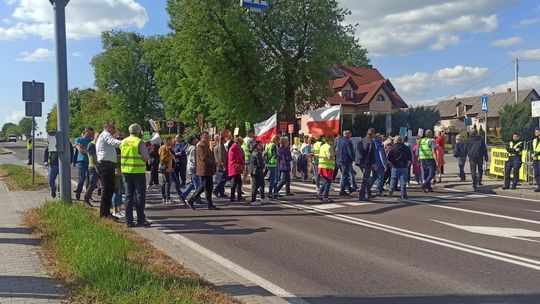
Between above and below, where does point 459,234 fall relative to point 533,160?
below

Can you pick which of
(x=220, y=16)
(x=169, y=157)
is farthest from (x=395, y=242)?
(x=220, y=16)

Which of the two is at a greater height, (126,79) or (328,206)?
(126,79)

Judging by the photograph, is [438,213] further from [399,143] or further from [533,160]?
[533,160]

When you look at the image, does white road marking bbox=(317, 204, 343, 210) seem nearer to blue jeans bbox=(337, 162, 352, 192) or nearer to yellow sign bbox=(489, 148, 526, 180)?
blue jeans bbox=(337, 162, 352, 192)

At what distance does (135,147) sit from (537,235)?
23.3 feet

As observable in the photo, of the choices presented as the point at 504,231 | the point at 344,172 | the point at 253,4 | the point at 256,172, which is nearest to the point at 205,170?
the point at 256,172

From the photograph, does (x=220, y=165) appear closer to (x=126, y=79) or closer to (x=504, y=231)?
(x=504, y=231)

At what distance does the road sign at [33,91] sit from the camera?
15.7 m

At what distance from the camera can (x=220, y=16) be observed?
37250mm

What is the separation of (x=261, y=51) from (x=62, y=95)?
1133 inches

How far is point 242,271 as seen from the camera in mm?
6770

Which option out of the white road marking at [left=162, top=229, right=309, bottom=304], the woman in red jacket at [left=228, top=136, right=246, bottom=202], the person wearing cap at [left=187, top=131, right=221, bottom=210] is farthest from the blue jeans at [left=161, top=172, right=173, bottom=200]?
the white road marking at [left=162, top=229, right=309, bottom=304]

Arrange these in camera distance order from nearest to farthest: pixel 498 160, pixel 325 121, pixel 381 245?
pixel 381 245 < pixel 325 121 < pixel 498 160

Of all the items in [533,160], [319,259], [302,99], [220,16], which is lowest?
[319,259]
